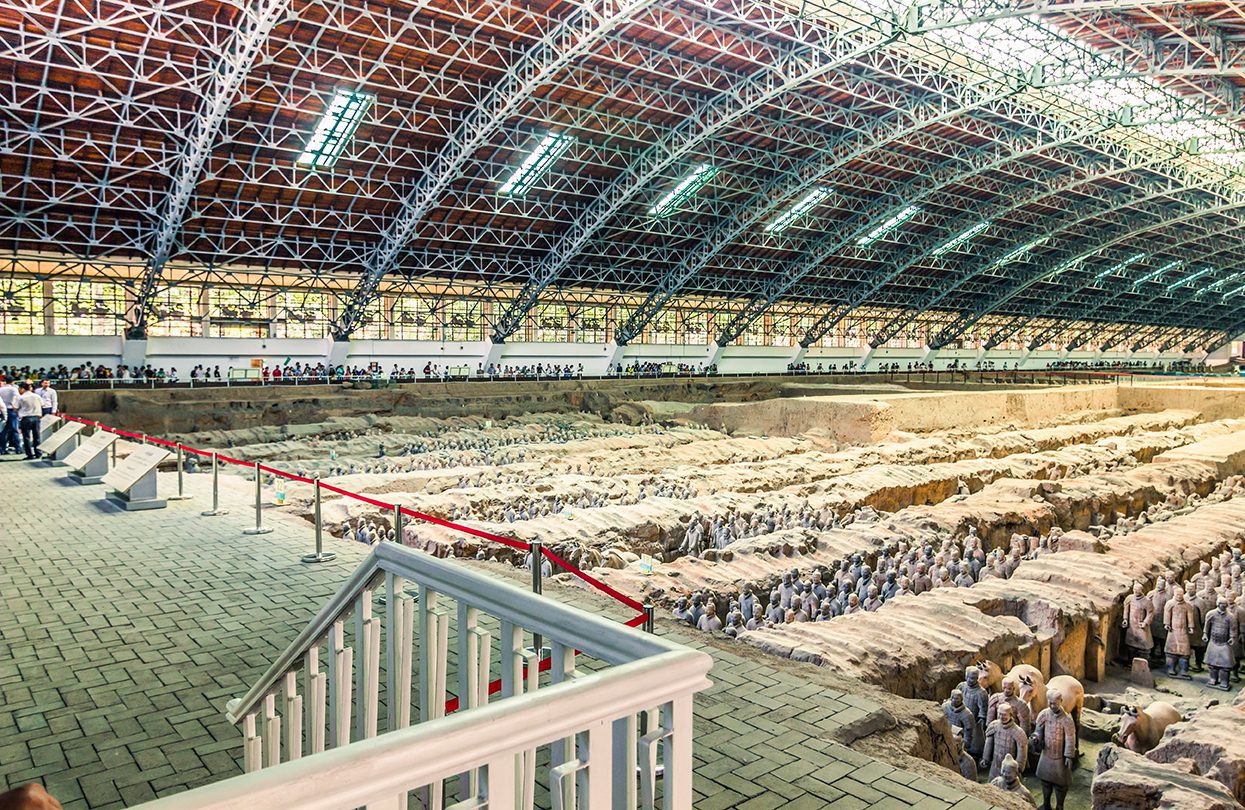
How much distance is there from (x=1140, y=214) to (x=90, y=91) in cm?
4754

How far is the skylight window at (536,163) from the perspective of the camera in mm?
29516

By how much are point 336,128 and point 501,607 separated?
1090 inches

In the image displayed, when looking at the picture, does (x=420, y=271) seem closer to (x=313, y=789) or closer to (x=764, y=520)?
(x=764, y=520)

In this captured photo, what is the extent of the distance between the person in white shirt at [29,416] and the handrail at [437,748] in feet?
52.5

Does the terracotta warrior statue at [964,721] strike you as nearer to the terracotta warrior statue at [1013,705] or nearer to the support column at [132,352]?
the terracotta warrior statue at [1013,705]

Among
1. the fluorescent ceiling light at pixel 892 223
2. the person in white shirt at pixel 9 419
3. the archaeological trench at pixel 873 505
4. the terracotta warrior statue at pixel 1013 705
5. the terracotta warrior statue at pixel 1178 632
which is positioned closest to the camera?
the terracotta warrior statue at pixel 1013 705

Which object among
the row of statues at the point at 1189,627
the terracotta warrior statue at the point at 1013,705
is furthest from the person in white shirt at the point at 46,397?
the row of statues at the point at 1189,627

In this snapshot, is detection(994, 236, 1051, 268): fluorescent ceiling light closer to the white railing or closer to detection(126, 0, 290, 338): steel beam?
detection(126, 0, 290, 338): steel beam

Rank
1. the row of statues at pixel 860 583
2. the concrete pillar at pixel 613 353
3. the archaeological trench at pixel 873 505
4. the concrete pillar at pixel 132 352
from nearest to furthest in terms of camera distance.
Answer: the archaeological trench at pixel 873 505 → the row of statues at pixel 860 583 → the concrete pillar at pixel 132 352 → the concrete pillar at pixel 613 353

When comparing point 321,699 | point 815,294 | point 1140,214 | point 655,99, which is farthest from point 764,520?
point 1140,214

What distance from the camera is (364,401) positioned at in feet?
98.5

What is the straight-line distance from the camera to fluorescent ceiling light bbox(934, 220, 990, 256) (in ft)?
139

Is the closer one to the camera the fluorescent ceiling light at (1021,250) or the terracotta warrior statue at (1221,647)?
the terracotta warrior statue at (1221,647)

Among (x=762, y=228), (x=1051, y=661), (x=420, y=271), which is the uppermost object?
(x=762, y=228)
